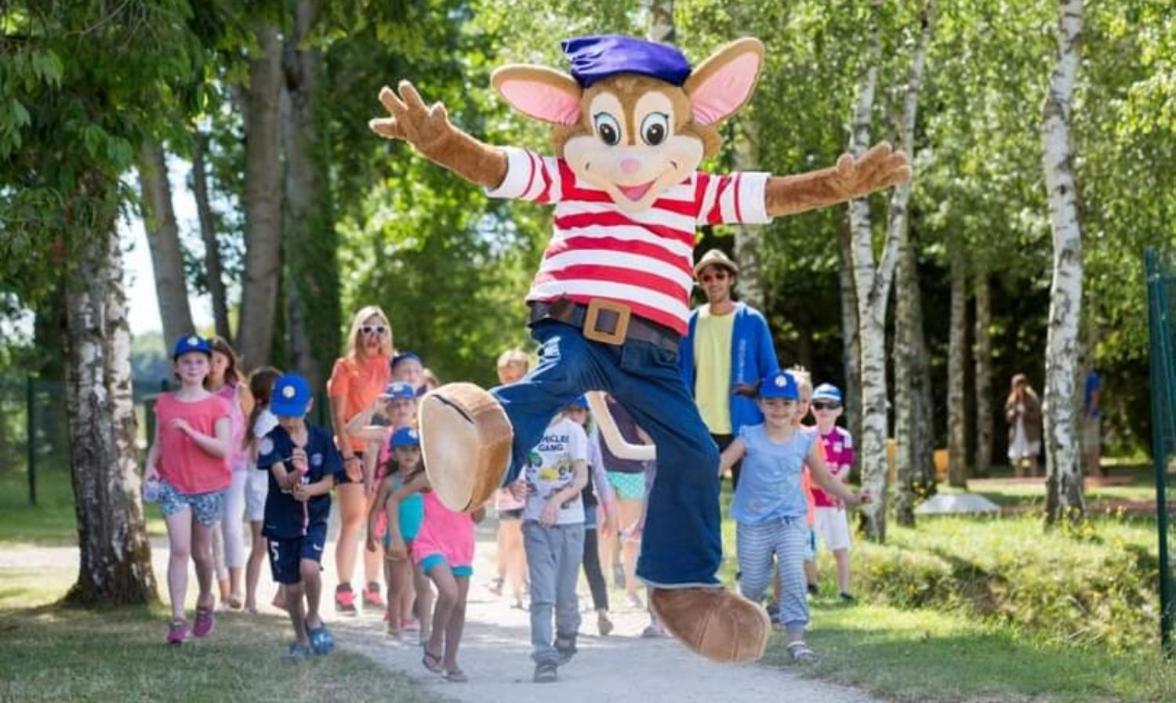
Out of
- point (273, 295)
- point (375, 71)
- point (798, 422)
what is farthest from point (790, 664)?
point (375, 71)

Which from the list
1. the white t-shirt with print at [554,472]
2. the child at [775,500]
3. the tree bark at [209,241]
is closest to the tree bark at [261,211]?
the tree bark at [209,241]

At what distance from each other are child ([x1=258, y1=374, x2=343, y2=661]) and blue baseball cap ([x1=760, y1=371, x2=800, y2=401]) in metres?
2.42

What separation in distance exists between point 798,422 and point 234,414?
12.7 feet

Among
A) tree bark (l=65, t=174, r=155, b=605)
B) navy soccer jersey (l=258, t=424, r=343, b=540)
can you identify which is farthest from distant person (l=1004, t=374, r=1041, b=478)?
navy soccer jersey (l=258, t=424, r=343, b=540)

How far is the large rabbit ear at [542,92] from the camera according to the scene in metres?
6.97

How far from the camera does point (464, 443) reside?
6.35m

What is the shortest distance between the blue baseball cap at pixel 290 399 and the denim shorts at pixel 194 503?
113cm

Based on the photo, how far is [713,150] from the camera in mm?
7203

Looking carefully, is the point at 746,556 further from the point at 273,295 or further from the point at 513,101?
the point at 273,295

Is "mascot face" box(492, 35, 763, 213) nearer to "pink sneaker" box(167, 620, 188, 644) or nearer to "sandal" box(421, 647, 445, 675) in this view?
"sandal" box(421, 647, 445, 675)

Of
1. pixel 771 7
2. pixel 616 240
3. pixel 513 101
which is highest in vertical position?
pixel 771 7

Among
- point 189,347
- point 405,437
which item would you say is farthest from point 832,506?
point 189,347

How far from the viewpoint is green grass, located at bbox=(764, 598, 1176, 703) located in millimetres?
9648

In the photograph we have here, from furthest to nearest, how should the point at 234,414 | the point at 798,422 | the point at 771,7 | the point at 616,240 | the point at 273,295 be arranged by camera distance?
the point at 273,295 → the point at 771,7 → the point at 234,414 → the point at 798,422 → the point at 616,240
